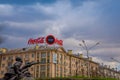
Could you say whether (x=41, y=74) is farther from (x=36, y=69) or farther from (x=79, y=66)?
(x=79, y=66)

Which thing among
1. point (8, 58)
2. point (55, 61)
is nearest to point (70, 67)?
point (55, 61)

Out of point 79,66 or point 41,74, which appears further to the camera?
point 79,66

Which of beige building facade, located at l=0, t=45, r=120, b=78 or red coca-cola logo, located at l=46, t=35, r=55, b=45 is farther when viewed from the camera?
beige building facade, located at l=0, t=45, r=120, b=78

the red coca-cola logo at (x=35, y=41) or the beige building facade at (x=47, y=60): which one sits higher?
the red coca-cola logo at (x=35, y=41)

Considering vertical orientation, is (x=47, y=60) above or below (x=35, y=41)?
below

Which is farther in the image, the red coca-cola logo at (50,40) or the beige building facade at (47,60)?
the beige building facade at (47,60)

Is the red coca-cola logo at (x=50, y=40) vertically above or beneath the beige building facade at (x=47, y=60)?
above

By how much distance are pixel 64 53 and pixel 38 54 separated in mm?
9856

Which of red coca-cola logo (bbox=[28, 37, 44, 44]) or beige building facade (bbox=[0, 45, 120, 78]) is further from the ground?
red coca-cola logo (bbox=[28, 37, 44, 44])

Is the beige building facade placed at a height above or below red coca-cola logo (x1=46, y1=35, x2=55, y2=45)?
below

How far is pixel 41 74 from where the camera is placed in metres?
83.9

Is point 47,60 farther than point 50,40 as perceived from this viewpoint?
Yes

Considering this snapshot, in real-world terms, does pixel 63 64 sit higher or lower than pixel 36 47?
lower

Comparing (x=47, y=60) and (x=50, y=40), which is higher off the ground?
(x=50, y=40)
